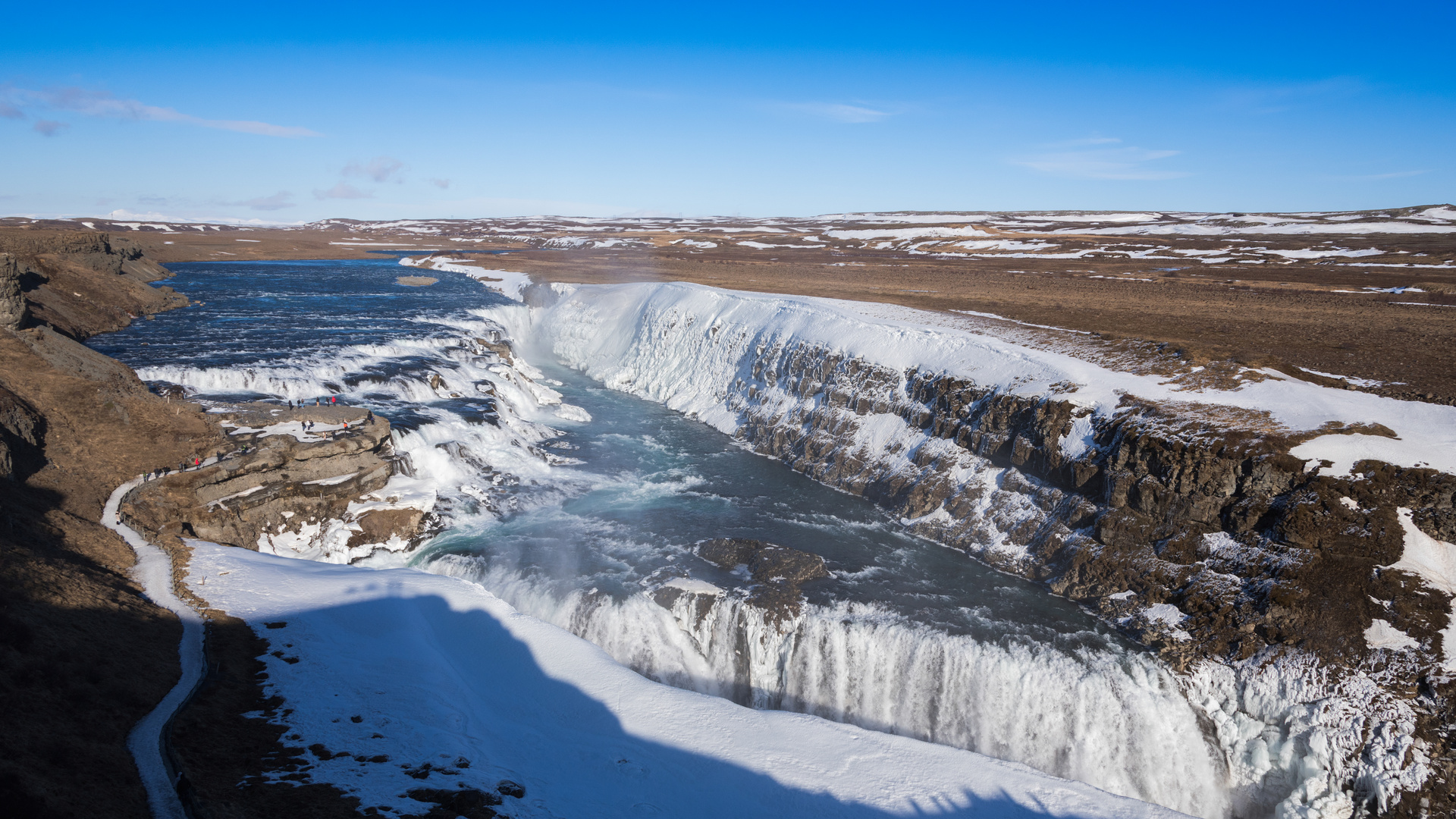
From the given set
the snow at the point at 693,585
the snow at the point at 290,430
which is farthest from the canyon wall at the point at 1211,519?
the snow at the point at 290,430

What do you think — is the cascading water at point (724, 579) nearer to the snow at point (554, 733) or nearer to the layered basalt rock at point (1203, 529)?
the layered basalt rock at point (1203, 529)

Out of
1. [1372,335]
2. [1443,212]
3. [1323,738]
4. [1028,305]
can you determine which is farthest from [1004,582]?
[1443,212]

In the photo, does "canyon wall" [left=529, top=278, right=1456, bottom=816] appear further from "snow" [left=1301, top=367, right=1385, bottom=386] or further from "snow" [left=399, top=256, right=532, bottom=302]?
"snow" [left=399, top=256, right=532, bottom=302]

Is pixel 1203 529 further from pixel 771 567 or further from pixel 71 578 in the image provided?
pixel 71 578

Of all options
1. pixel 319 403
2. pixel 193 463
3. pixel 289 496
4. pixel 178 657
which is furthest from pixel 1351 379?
pixel 319 403

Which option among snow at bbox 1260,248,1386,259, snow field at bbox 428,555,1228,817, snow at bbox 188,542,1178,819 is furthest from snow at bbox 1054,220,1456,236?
snow at bbox 188,542,1178,819

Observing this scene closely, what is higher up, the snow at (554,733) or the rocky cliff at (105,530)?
the rocky cliff at (105,530)
